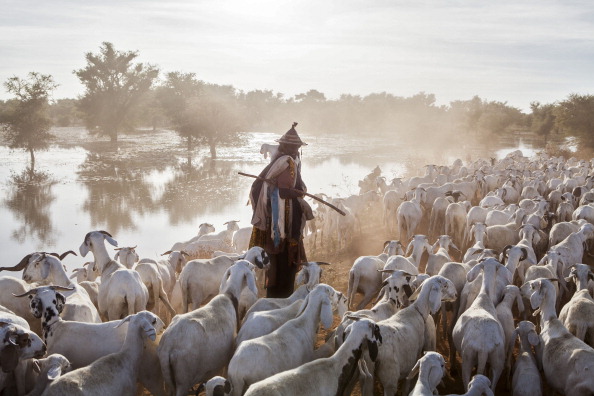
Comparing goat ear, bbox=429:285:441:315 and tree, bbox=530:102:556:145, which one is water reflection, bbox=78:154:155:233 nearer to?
goat ear, bbox=429:285:441:315

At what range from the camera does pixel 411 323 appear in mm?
5277

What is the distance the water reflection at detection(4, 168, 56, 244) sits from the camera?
17.1m

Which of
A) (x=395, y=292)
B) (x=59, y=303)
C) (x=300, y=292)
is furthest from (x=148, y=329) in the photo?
(x=395, y=292)

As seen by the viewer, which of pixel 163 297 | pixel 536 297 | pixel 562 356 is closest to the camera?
pixel 562 356

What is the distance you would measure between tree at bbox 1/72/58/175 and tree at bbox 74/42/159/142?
9677 mm

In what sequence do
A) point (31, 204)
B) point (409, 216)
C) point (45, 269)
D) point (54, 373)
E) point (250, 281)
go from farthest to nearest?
1. point (31, 204)
2. point (409, 216)
3. point (45, 269)
4. point (250, 281)
5. point (54, 373)

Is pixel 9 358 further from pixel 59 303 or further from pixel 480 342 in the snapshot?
pixel 480 342

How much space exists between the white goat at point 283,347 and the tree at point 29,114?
29.5m

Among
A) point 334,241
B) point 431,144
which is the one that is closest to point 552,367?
point 334,241

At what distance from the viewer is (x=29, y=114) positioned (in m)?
31.0

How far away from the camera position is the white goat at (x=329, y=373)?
148 inches

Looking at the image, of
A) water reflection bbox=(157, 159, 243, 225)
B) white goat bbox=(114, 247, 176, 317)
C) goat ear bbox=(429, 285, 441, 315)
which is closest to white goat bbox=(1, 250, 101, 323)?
white goat bbox=(114, 247, 176, 317)

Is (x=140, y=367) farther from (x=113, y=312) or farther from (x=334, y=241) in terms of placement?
(x=334, y=241)

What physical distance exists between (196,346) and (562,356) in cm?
322
